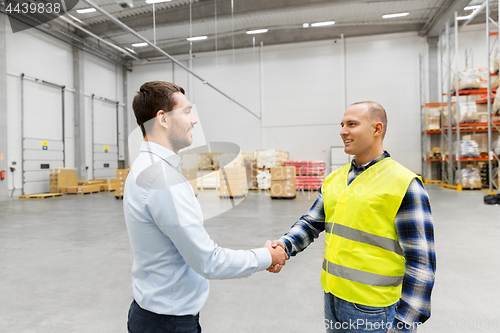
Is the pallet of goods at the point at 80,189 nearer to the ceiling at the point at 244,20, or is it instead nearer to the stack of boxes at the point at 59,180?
the stack of boxes at the point at 59,180

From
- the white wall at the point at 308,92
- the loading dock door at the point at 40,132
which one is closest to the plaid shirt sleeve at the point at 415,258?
the loading dock door at the point at 40,132

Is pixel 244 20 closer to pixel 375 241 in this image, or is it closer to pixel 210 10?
pixel 210 10

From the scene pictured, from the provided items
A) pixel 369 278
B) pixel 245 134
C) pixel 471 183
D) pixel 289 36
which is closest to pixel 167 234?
pixel 369 278

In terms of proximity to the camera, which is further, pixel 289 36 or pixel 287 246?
pixel 289 36

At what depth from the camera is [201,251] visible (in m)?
1.02

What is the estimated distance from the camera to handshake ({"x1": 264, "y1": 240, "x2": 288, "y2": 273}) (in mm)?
1391

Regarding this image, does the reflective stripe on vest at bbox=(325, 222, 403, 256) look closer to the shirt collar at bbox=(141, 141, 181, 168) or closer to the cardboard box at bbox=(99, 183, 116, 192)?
the shirt collar at bbox=(141, 141, 181, 168)

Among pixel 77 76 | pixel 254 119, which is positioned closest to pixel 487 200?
pixel 254 119

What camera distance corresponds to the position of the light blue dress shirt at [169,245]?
1.02 metres

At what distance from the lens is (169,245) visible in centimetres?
110

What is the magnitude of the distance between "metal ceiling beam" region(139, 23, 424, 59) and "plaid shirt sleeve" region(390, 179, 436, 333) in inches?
662

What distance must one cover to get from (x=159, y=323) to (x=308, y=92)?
16411 mm

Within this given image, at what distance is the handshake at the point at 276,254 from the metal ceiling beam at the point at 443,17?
14.9m

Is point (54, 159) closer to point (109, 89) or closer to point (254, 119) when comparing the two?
point (109, 89)
